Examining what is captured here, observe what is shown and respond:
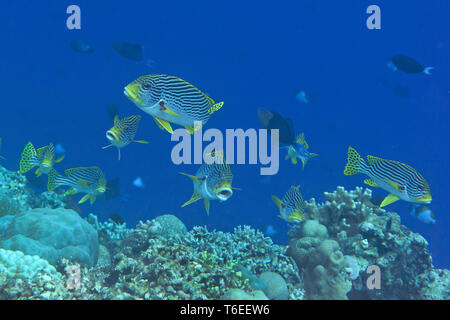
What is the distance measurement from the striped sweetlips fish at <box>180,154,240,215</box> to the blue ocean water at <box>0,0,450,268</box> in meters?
32.4

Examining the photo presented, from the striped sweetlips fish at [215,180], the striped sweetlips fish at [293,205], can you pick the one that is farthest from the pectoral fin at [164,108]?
the striped sweetlips fish at [293,205]

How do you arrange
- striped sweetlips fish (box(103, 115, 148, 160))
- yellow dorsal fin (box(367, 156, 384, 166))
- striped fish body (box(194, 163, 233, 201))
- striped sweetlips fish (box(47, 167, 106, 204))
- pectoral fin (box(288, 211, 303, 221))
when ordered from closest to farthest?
striped fish body (box(194, 163, 233, 201)) < yellow dorsal fin (box(367, 156, 384, 166)) < striped sweetlips fish (box(103, 115, 148, 160)) < pectoral fin (box(288, 211, 303, 221)) < striped sweetlips fish (box(47, 167, 106, 204))

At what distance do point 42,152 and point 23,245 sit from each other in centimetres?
214

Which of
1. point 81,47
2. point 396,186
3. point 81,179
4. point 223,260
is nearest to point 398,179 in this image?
point 396,186

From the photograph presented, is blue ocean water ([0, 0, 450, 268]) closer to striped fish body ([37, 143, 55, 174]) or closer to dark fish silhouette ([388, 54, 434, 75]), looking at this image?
dark fish silhouette ([388, 54, 434, 75])

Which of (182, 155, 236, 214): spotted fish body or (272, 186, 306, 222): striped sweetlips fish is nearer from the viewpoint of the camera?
(182, 155, 236, 214): spotted fish body

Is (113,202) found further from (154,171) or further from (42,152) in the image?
(42,152)

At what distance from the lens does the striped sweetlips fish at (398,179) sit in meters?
3.94

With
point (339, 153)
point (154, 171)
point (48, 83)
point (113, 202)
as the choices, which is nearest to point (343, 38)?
point (339, 153)

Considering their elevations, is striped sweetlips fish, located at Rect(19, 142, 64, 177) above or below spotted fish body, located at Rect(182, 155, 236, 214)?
above

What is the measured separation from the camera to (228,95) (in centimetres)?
4056

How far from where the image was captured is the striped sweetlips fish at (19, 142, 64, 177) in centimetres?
565

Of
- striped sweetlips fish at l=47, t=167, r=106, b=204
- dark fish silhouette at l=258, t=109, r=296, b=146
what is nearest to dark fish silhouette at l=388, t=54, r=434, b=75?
dark fish silhouette at l=258, t=109, r=296, b=146

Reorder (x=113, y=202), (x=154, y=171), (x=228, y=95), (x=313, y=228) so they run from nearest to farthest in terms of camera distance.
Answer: (x=313, y=228) < (x=113, y=202) < (x=154, y=171) < (x=228, y=95)
